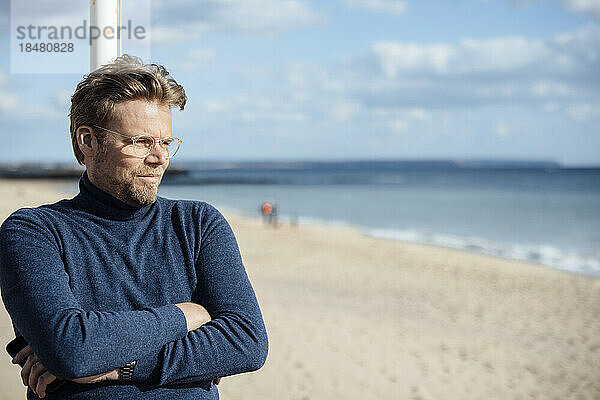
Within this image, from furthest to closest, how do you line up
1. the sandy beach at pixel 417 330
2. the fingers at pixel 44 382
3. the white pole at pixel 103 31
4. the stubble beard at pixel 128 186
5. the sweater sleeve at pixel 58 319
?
the sandy beach at pixel 417 330, the white pole at pixel 103 31, the stubble beard at pixel 128 186, the fingers at pixel 44 382, the sweater sleeve at pixel 58 319

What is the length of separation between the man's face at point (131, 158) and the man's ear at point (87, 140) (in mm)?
20

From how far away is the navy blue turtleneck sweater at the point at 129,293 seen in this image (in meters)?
1.63

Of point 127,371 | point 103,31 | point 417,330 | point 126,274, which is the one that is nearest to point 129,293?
point 126,274

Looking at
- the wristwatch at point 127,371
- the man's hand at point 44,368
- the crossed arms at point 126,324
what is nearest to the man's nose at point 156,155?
the crossed arms at point 126,324

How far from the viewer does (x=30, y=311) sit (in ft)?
5.34

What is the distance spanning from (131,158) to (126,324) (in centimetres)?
46

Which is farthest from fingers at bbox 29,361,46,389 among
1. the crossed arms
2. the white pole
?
the white pole

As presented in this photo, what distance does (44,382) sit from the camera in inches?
67.6

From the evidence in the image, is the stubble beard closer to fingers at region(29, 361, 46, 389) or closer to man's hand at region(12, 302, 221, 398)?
man's hand at region(12, 302, 221, 398)

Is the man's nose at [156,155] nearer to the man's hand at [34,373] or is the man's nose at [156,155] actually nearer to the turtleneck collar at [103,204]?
the turtleneck collar at [103,204]

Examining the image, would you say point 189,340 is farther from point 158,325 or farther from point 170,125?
point 170,125

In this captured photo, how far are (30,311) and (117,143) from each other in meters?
0.50

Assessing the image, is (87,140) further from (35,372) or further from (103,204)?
(35,372)

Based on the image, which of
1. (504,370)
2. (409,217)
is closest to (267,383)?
(504,370)
